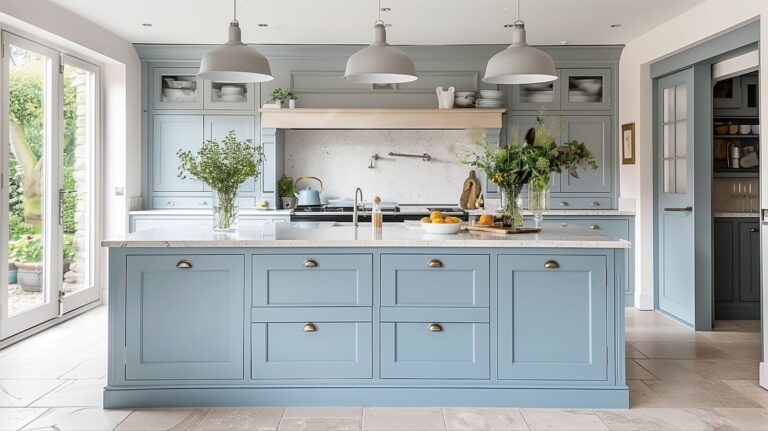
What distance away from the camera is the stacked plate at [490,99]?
20.4 feet

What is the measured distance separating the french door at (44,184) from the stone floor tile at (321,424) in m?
2.71

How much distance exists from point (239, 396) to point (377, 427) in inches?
30.3

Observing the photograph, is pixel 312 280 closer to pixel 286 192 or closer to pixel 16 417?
pixel 16 417

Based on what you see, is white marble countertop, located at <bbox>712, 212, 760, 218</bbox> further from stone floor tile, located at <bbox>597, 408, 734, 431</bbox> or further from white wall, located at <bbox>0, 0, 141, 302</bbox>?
white wall, located at <bbox>0, 0, 141, 302</bbox>

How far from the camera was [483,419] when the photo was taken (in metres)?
3.12

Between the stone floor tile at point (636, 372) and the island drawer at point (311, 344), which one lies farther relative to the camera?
the stone floor tile at point (636, 372)

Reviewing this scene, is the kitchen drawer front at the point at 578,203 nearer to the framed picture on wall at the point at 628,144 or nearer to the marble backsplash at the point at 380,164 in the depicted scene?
the framed picture on wall at the point at 628,144

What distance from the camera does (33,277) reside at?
16.4 ft

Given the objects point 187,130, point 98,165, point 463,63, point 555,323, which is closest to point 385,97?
point 463,63

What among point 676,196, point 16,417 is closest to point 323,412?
point 16,417

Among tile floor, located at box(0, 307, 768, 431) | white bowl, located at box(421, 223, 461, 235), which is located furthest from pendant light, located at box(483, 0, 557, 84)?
tile floor, located at box(0, 307, 768, 431)

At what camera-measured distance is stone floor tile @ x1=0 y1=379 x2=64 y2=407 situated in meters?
3.39

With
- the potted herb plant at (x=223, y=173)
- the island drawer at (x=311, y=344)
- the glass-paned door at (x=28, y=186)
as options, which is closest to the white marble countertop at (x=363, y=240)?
the potted herb plant at (x=223, y=173)

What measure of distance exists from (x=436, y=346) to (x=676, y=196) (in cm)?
324
